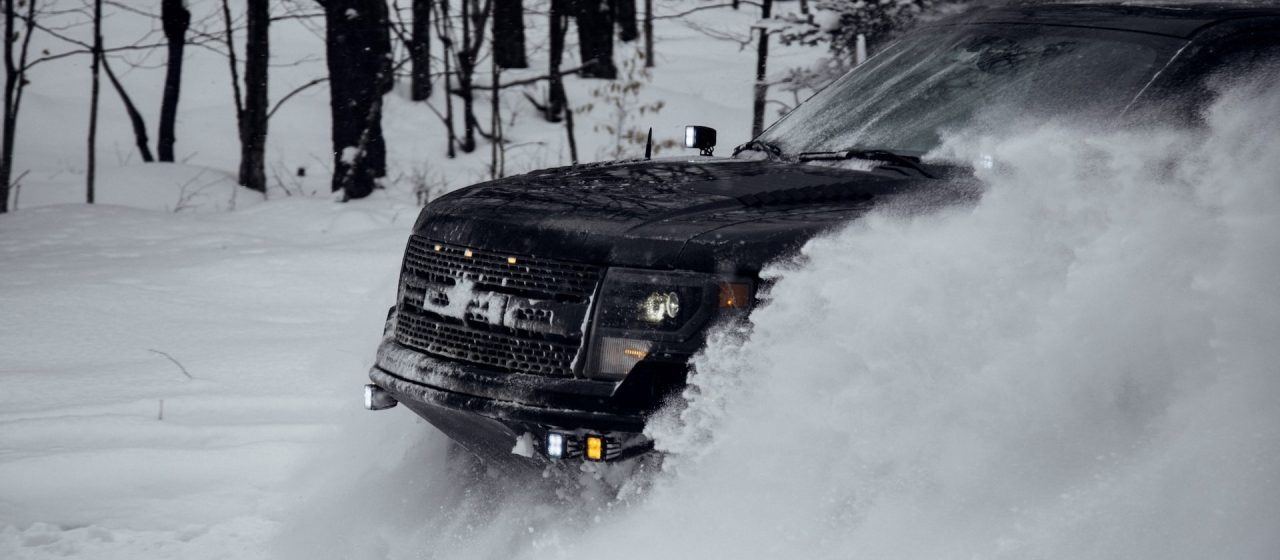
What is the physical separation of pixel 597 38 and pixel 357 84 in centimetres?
999

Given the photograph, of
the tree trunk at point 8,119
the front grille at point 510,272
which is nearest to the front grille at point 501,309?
the front grille at point 510,272

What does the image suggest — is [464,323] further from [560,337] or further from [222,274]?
[222,274]

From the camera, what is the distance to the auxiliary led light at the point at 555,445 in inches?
116

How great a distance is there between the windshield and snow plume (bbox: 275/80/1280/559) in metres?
0.50

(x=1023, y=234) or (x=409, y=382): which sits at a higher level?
(x=1023, y=234)

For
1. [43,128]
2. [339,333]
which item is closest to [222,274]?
[339,333]

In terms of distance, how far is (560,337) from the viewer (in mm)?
3020

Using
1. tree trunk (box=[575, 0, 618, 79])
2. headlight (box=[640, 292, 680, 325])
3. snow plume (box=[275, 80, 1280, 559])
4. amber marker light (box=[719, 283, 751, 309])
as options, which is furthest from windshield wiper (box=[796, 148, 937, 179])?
tree trunk (box=[575, 0, 618, 79])

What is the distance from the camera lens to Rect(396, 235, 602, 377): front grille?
3.01 meters

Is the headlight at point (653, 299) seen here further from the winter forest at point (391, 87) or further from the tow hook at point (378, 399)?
the winter forest at point (391, 87)

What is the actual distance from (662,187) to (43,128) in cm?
1935

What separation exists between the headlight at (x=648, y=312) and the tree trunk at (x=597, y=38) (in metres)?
18.3

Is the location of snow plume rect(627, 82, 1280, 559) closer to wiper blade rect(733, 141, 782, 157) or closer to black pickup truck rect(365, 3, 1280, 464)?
black pickup truck rect(365, 3, 1280, 464)

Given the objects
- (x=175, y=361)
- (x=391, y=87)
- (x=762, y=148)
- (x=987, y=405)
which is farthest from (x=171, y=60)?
(x=987, y=405)
